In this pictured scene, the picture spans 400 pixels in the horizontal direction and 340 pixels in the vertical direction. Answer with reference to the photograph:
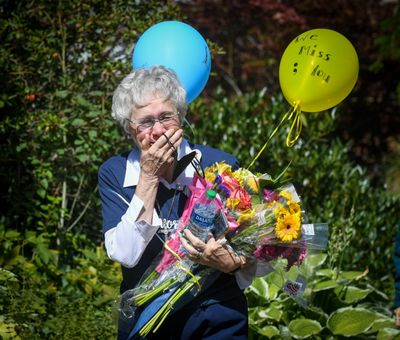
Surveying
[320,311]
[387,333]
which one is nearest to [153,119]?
[320,311]

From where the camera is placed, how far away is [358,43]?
8.19 metres

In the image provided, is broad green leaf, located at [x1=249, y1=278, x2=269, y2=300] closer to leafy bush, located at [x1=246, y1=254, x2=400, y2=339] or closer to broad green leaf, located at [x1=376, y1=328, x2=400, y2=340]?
leafy bush, located at [x1=246, y1=254, x2=400, y2=339]

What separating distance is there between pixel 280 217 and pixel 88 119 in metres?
2.36

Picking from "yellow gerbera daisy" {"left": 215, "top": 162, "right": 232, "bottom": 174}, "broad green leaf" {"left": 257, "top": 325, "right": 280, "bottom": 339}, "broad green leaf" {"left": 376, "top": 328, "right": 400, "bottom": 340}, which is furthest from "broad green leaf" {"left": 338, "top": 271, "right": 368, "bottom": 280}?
"yellow gerbera daisy" {"left": 215, "top": 162, "right": 232, "bottom": 174}

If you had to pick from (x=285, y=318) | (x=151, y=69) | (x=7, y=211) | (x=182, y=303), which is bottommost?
(x=285, y=318)

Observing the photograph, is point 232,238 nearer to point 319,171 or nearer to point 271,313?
point 271,313

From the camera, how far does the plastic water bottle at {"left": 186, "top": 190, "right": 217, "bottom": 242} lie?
2568 millimetres

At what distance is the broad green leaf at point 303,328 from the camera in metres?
4.18

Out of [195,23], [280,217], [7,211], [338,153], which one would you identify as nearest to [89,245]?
[7,211]

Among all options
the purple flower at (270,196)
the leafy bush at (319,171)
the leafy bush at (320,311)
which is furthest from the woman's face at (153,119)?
the leafy bush at (319,171)

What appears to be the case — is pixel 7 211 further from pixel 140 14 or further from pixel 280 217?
pixel 280 217

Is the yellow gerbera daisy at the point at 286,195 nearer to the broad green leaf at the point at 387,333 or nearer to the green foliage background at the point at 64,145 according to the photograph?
the green foliage background at the point at 64,145

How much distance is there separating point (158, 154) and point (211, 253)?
1.32 feet

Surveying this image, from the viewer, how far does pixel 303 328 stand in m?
4.22
